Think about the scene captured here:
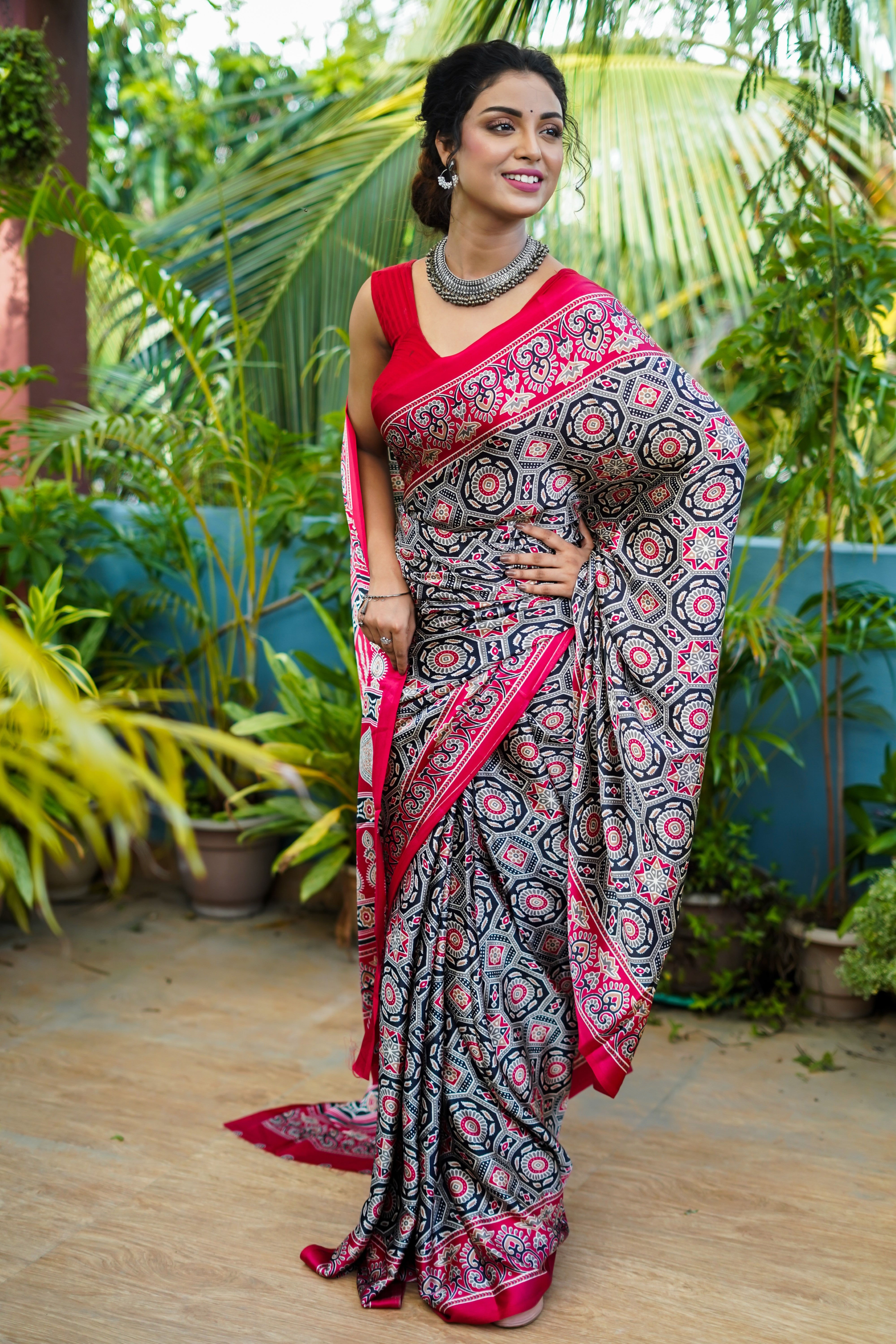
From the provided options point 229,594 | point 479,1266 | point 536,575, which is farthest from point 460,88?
point 229,594

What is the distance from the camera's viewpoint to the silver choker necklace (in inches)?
72.6

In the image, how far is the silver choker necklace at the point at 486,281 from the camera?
6.05ft

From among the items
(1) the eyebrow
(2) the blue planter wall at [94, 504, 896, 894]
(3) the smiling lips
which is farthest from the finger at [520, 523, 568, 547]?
(2) the blue planter wall at [94, 504, 896, 894]

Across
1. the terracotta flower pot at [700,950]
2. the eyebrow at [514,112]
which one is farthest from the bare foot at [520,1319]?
the eyebrow at [514,112]

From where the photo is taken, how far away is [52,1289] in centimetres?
185

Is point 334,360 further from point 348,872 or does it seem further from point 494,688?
point 494,688

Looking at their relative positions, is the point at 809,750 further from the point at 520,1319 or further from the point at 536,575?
the point at 520,1319

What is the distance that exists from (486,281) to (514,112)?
236 mm

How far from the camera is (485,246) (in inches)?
72.7

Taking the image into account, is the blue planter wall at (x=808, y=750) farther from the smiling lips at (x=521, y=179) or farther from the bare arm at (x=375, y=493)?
the smiling lips at (x=521, y=179)

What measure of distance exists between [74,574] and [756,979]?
87.3 inches

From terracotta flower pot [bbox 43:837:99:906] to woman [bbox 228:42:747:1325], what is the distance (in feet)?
6.38

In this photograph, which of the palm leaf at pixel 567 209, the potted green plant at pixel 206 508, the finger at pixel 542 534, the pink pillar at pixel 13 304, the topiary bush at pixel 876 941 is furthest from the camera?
the palm leaf at pixel 567 209

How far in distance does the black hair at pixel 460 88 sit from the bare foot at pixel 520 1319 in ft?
5.58
